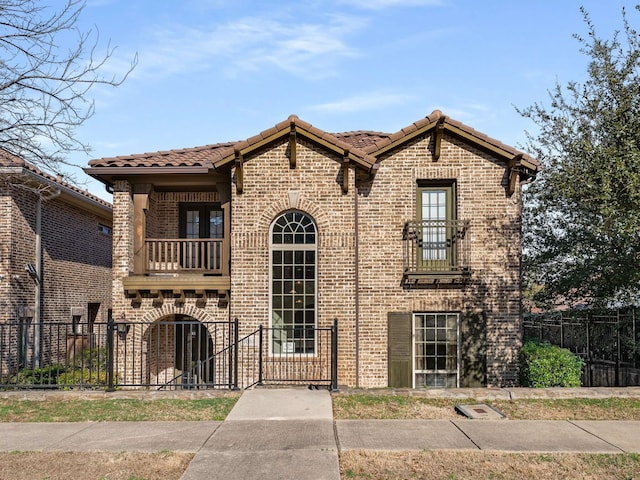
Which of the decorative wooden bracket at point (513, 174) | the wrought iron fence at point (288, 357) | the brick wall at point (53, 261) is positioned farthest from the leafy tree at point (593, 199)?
the brick wall at point (53, 261)

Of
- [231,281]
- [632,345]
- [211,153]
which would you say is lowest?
[632,345]

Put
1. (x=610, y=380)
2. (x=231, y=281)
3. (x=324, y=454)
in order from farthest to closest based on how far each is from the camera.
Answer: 1. (x=610, y=380)
2. (x=231, y=281)
3. (x=324, y=454)

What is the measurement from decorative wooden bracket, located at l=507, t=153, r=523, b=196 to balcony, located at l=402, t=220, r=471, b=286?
4.41ft

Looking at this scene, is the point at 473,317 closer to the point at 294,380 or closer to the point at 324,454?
the point at 294,380

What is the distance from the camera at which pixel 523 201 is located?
14.6 m

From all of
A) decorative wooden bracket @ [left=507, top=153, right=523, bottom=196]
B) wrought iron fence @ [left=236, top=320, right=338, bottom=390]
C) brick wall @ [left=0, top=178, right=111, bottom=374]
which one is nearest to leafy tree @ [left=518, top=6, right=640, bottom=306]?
decorative wooden bracket @ [left=507, top=153, right=523, bottom=196]

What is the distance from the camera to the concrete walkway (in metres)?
6.60

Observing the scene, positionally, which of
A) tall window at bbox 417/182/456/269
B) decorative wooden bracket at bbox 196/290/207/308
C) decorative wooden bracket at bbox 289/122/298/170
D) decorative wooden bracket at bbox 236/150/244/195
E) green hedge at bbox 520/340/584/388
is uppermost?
decorative wooden bracket at bbox 289/122/298/170

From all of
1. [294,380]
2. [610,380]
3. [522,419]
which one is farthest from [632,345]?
[294,380]

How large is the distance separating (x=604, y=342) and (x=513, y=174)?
226 inches

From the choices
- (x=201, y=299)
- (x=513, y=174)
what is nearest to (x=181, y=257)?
(x=201, y=299)

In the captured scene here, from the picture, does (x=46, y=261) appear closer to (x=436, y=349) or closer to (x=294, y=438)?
(x=436, y=349)

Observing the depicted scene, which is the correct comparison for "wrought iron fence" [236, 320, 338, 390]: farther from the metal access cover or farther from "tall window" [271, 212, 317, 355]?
the metal access cover

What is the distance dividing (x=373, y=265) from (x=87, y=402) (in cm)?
664
